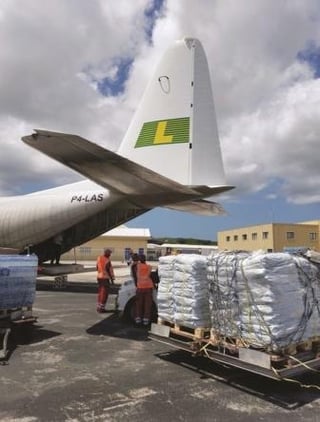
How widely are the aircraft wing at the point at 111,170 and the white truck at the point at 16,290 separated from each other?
96.3 inches

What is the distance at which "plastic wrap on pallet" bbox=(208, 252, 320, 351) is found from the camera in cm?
603

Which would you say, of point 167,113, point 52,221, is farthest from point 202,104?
point 52,221

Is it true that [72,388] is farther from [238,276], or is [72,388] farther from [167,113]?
[167,113]

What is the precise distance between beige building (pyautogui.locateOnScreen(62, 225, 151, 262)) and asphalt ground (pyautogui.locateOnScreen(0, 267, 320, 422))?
53.8 m

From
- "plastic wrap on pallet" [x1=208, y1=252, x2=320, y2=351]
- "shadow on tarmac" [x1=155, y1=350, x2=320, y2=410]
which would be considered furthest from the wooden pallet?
"shadow on tarmac" [x1=155, y1=350, x2=320, y2=410]

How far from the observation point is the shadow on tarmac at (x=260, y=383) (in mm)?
5852

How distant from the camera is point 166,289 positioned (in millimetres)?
7953

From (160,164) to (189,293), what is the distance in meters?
8.23

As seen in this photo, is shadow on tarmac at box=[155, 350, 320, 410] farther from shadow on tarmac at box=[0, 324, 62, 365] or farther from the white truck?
the white truck

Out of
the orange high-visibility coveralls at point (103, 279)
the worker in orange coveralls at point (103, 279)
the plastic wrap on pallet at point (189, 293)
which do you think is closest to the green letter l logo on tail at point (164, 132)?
the worker in orange coveralls at point (103, 279)

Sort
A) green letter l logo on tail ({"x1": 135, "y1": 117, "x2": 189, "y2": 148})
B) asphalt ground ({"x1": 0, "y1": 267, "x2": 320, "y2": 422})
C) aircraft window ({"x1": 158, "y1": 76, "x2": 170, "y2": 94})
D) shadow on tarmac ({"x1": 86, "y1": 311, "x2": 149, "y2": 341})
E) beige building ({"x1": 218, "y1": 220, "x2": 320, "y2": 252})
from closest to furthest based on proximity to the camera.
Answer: asphalt ground ({"x1": 0, "y1": 267, "x2": 320, "y2": 422}) → shadow on tarmac ({"x1": 86, "y1": 311, "x2": 149, "y2": 341}) → green letter l logo on tail ({"x1": 135, "y1": 117, "x2": 189, "y2": 148}) → aircraft window ({"x1": 158, "y1": 76, "x2": 170, "y2": 94}) → beige building ({"x1": 218, "y1": 220, "x2": 320, "y2": 252})

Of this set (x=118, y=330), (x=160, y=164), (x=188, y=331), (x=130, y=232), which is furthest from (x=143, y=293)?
(x=130, y=232)

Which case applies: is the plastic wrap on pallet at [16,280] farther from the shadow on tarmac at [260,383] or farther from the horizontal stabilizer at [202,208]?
the horizontal stabilizer at [202,208]

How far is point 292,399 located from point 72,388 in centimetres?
293
